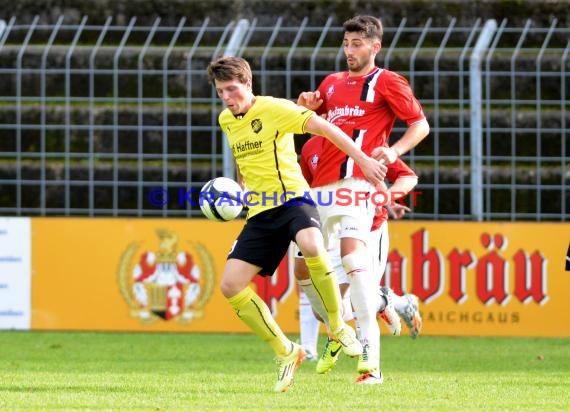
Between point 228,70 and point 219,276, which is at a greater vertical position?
point 228,70

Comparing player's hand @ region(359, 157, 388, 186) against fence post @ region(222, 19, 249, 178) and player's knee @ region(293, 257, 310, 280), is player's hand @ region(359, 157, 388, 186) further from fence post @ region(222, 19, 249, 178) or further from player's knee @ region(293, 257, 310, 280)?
fence post @ region(222, 19, 249, 178)

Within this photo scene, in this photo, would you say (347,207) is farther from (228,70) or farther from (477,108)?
(477,108)

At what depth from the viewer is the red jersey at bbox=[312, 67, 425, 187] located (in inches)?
343

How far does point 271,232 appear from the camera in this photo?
8055 mm

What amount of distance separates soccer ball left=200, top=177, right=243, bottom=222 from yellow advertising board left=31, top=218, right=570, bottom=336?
473 centimetres

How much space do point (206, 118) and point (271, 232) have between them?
559 centimetres

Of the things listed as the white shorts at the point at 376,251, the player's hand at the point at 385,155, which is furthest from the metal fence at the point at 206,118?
the player's hand at the point at 385,155

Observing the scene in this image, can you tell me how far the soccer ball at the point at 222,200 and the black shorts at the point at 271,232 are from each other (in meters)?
0.33

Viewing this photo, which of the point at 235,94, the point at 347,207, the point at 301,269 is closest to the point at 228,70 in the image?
the point at 235,94

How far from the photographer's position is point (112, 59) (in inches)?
532

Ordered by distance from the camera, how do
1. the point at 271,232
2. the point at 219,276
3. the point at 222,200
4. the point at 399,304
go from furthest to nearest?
1. the point at 219,276
2. the point at 399,304
3. the point at 222,200
4. the point at 271,232

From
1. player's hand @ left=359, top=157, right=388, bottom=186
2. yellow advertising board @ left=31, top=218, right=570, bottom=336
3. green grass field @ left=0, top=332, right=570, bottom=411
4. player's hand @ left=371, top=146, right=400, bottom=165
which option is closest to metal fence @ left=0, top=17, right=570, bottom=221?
yellow advertising board @ left=31, top=218, right=570, bottom=336

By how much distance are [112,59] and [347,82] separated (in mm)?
5049

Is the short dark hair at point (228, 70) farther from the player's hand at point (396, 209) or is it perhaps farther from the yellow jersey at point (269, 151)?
the player's hand at point (396, 209)
